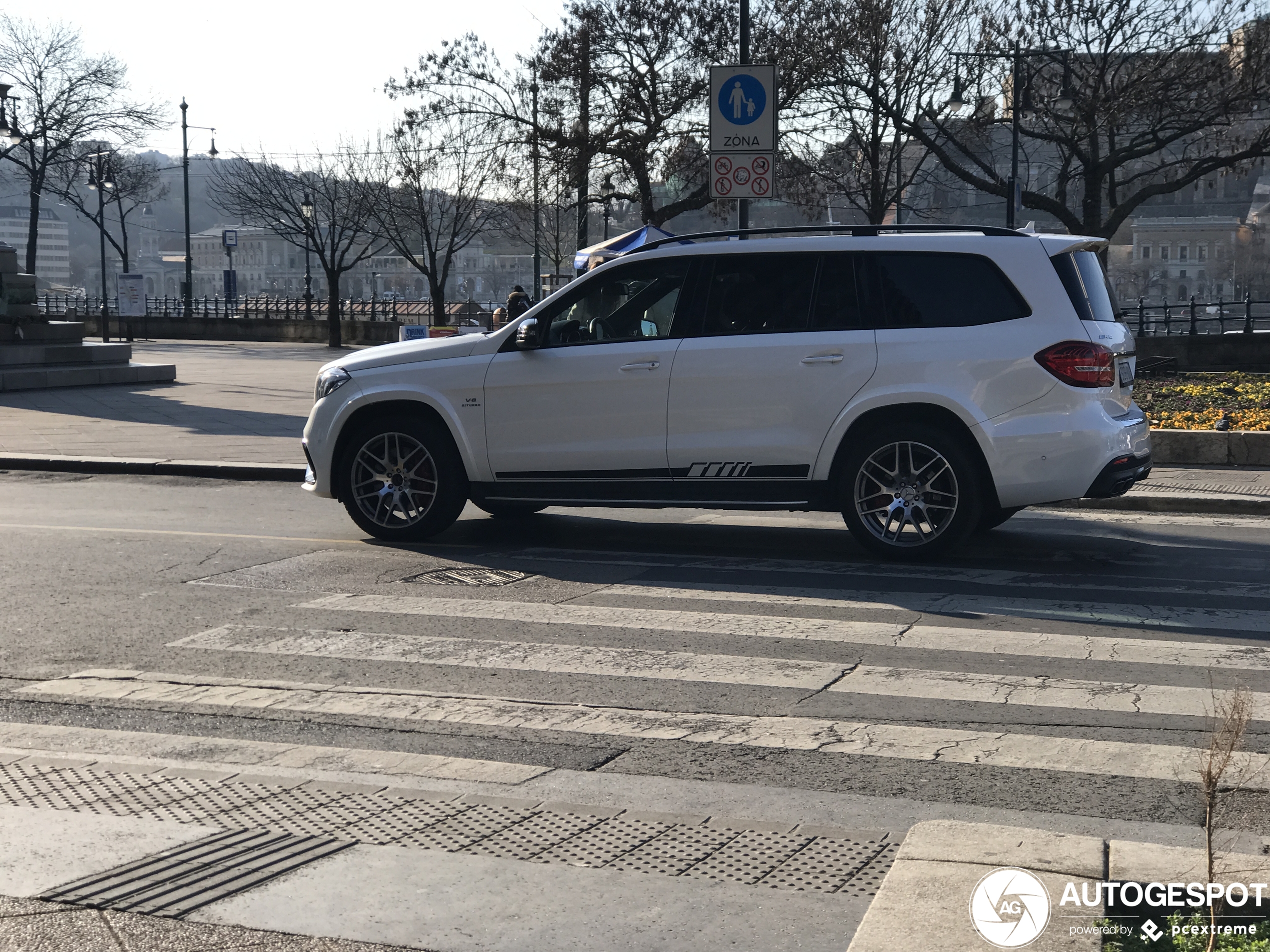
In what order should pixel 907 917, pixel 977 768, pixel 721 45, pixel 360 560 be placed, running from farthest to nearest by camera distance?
pixel 721 45 → pixel 360 560 → pixel 977 768 → pixel 907 917

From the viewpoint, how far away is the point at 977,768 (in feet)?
15.4

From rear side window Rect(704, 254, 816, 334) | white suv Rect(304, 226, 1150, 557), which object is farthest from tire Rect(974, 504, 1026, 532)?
rear side window Rect(704, 254, 816, 334)

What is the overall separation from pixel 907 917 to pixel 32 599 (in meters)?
6.00

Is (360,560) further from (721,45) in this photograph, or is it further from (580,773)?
(721,45)

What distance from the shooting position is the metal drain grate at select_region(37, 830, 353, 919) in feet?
11.8

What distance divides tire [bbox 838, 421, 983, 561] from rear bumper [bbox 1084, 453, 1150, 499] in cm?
66

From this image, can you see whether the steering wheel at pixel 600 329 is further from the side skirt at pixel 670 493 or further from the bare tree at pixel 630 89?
A: the bare tree at pixel 630 89

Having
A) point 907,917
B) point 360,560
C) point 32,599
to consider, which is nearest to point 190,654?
point 32,599

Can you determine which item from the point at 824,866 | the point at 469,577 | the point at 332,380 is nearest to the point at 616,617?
the point at 469,577

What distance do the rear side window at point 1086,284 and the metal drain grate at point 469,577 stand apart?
365cm

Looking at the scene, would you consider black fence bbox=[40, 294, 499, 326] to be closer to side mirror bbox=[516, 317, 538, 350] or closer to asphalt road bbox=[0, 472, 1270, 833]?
side mirror bbox=[516, 317, 538, 350]

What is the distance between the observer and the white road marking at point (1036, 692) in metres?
5.39

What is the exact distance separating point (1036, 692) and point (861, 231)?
4.03 meters

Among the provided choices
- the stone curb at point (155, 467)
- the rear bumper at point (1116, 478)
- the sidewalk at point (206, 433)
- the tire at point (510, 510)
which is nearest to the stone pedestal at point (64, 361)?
the sidewalk at point (206, 433)
